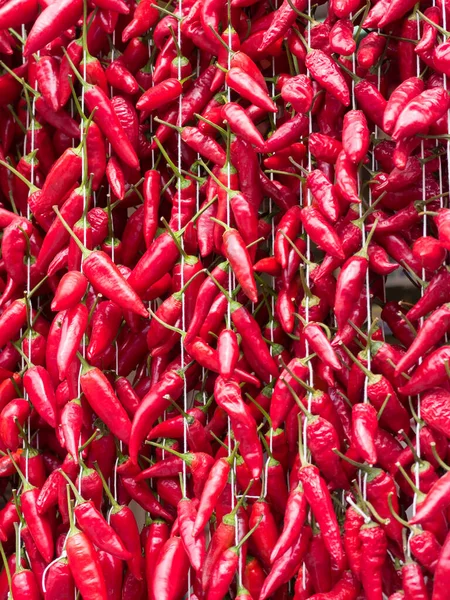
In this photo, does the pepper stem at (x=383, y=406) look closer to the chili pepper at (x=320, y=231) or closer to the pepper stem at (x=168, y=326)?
the chili pepper at (x=320, y=231)

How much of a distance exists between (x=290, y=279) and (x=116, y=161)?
0.64 m

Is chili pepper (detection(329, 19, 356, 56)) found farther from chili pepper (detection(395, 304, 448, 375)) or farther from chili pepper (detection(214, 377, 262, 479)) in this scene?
chili pepper (detection(214, 377, 262, 479))

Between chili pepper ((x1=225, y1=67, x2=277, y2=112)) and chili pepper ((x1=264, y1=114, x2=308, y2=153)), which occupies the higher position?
chili pepper ((x1=225, y1=67, x2=277, y2=112))

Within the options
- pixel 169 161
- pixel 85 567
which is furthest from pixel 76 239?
pixel 85 567

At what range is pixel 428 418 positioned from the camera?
202cm

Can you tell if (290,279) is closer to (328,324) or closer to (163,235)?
(328,324)

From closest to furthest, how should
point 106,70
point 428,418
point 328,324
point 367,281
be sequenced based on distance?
point 428,418 < point 367,281 < point 328,324 < point 106,70

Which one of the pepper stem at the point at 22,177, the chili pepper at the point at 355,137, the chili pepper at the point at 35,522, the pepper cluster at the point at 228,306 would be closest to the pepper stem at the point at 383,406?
the pepper cluster at the point at 228,306

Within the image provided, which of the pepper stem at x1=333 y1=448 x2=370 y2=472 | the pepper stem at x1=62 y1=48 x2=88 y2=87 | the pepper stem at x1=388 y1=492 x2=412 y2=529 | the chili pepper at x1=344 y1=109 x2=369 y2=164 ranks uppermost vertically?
the pepper stem at x1=62 y1=48 x2=88 y2=87

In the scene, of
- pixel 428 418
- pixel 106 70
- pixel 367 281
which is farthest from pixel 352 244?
pixel 106 70

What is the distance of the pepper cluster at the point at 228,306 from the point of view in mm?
2090

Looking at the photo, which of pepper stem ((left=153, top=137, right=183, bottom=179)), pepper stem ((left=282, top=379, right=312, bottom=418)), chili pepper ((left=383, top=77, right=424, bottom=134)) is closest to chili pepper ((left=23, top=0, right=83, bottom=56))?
pepper stem ((left=153, top=137, right=183, bottom=179))

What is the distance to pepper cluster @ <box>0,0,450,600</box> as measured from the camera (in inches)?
82.3

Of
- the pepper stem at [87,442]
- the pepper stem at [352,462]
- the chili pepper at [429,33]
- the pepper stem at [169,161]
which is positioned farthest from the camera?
the pepper stem at [169,161]
